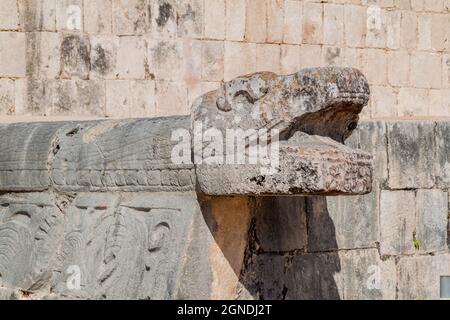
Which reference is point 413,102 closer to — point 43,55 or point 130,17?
point 130,17

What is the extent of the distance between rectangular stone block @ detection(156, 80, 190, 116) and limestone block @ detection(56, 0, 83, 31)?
114 centimetres

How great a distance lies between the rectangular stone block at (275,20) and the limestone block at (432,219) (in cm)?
671

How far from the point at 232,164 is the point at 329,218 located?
4.28 feet

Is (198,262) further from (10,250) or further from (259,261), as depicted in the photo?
(10,250)

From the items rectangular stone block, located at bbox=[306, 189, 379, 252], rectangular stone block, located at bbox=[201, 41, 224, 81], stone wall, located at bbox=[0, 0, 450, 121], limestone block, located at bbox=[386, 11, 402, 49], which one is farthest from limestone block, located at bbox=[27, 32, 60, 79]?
rectangular stone block, located at bbox=[306, 189, 379, 252]

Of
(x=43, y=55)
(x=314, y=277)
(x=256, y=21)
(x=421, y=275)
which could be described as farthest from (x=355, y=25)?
(x=314, y=277)

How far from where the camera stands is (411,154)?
6742mm

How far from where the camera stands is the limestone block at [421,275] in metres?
6.70

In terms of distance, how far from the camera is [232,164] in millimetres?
5039

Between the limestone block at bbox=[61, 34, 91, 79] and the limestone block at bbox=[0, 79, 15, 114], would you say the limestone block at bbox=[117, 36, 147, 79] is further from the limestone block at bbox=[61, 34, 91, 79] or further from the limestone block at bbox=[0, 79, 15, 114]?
the limestone block at bbox=[0, 79, 15, 114]

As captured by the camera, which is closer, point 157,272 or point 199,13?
point 157,272

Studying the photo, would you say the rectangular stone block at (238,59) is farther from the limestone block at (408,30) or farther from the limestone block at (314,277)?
the limestone block at (314,277)
